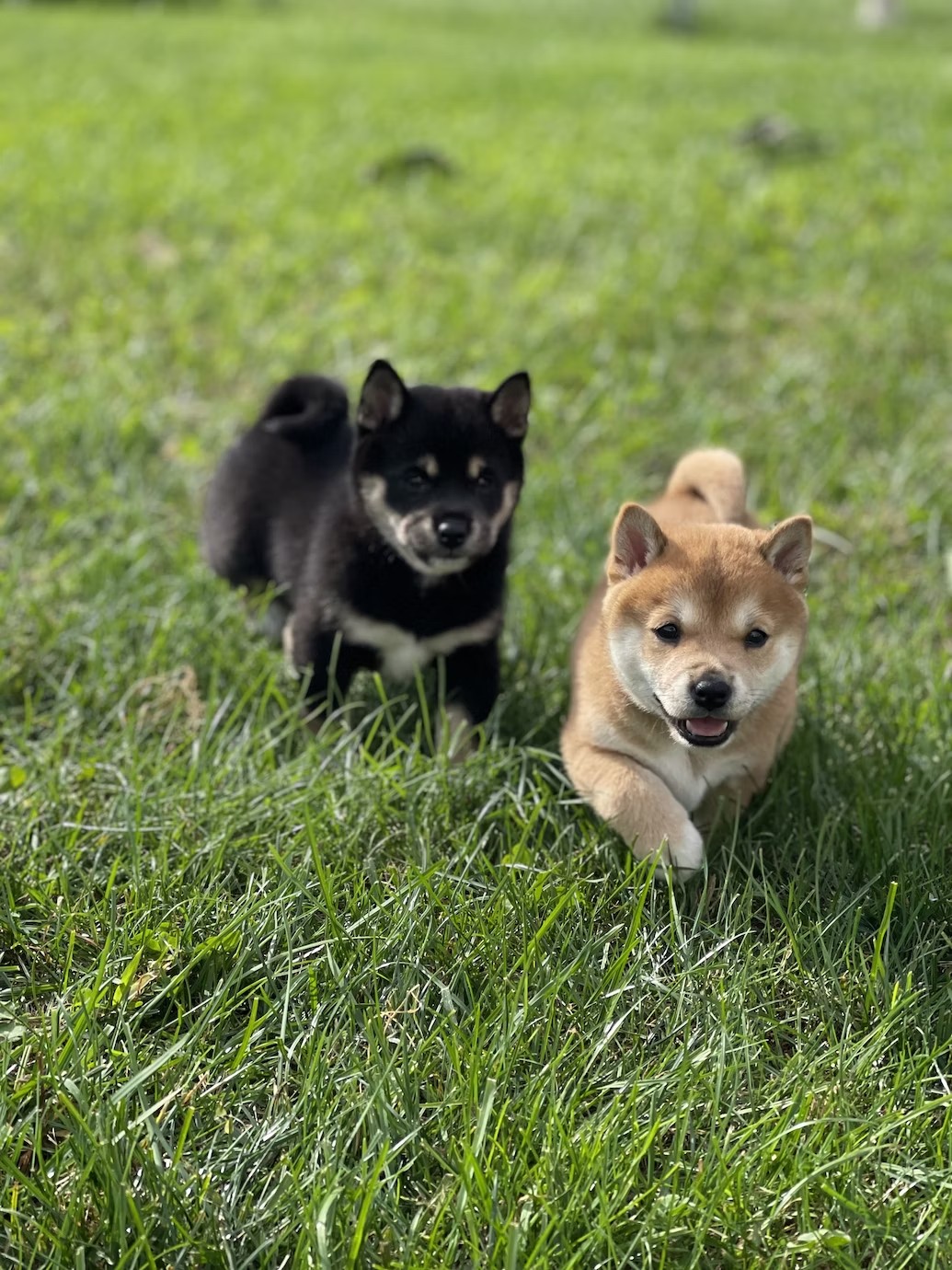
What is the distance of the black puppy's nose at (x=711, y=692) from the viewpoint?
3.07 meters

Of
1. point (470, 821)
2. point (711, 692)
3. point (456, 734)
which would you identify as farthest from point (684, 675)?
point (456, 734)

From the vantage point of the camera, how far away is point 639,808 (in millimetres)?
3303

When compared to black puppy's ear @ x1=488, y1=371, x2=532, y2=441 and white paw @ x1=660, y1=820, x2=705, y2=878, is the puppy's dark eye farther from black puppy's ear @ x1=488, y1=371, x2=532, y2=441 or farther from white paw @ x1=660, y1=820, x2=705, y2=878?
white paw @ x1=660, y1=820, x2=705, y2=878

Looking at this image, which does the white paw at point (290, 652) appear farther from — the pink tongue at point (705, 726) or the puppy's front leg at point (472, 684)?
the pink tongue at point (705, 726)

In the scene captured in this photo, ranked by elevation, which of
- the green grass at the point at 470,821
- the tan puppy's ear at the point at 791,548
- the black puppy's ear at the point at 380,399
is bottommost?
the green grass at the point at 470,821

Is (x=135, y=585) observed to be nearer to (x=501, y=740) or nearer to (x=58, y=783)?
(x=58, y=783)

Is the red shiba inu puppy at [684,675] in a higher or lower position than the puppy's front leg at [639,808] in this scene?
higher

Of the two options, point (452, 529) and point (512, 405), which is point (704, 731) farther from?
point (512, 405)

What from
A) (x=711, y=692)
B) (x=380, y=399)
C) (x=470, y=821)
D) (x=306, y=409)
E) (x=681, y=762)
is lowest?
(x=470, y=821)

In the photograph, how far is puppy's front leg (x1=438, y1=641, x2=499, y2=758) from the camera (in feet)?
13.1

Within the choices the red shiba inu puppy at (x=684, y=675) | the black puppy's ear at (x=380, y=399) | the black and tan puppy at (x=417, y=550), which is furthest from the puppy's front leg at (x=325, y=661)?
the red shiba inu puppy at (x=684, y=675)

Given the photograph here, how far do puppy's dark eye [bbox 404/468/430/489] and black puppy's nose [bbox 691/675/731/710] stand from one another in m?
1.25

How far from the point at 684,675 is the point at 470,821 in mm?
764

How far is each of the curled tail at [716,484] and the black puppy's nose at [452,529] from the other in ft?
2.42
